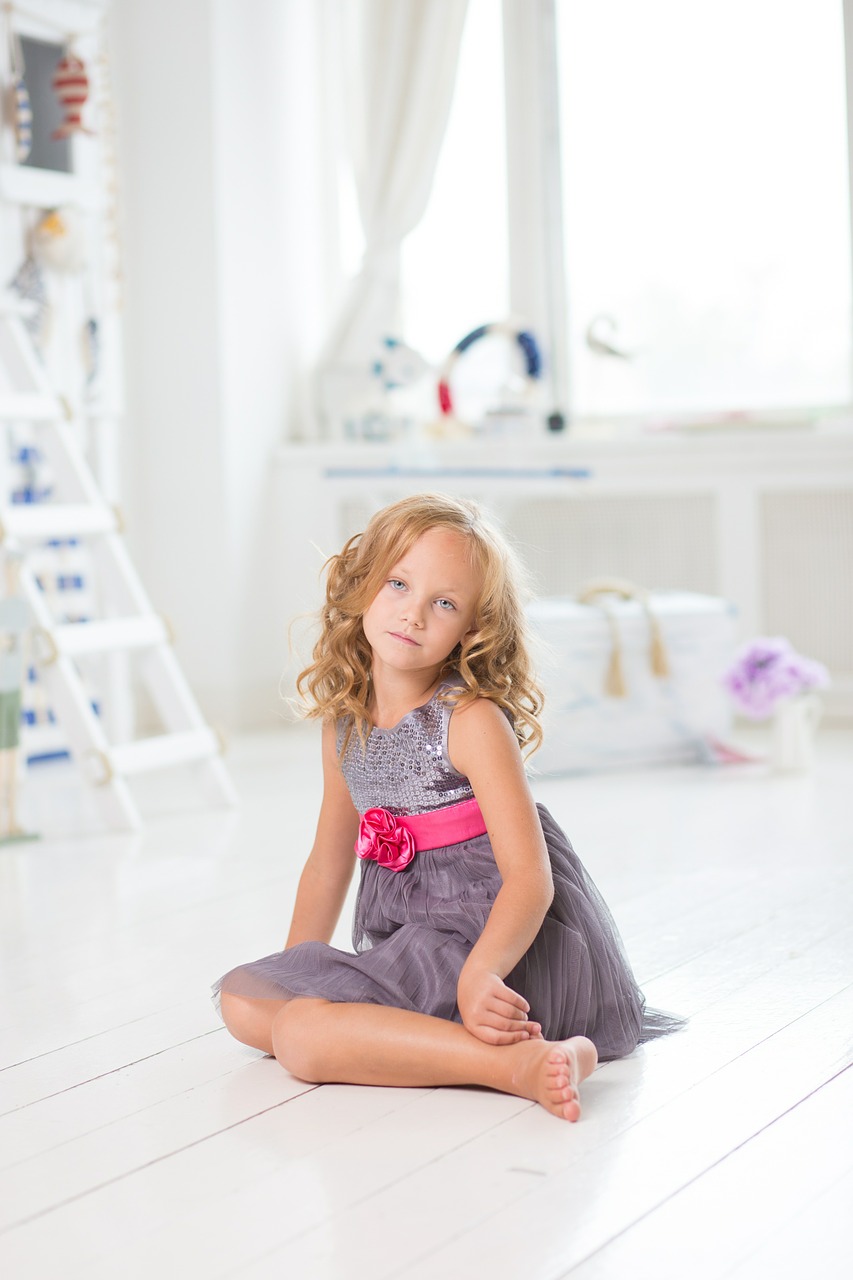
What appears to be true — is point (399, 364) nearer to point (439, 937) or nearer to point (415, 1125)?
point (439, 937)

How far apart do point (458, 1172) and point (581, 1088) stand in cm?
25

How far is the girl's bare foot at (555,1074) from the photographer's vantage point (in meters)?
1.43

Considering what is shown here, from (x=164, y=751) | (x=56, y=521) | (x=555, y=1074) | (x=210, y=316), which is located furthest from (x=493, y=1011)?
(x=210, y=316)

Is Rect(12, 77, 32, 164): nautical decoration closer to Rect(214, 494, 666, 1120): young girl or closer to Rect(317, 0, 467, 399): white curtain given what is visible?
Rect(317, 0, 467, 399): white curtain

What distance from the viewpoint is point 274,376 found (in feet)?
14.9

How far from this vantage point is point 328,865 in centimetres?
178

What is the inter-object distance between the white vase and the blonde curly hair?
6.00ft

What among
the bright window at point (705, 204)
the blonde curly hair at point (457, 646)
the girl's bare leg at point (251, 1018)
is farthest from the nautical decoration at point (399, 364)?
the girl's bare leg at point (251, 1018)

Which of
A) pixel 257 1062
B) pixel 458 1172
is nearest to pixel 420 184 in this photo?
pixel 257 1062

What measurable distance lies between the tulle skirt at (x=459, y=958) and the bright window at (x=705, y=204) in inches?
116

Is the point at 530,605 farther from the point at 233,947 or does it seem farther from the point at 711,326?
the point at 233,947

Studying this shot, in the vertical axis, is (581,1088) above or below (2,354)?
below

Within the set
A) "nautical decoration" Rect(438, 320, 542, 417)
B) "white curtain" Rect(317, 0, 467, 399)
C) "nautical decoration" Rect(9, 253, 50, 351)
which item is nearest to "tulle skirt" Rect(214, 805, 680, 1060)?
"nautical decoration" Rect(9, 253, 50, 351)

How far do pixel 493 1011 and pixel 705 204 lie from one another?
342 cm
